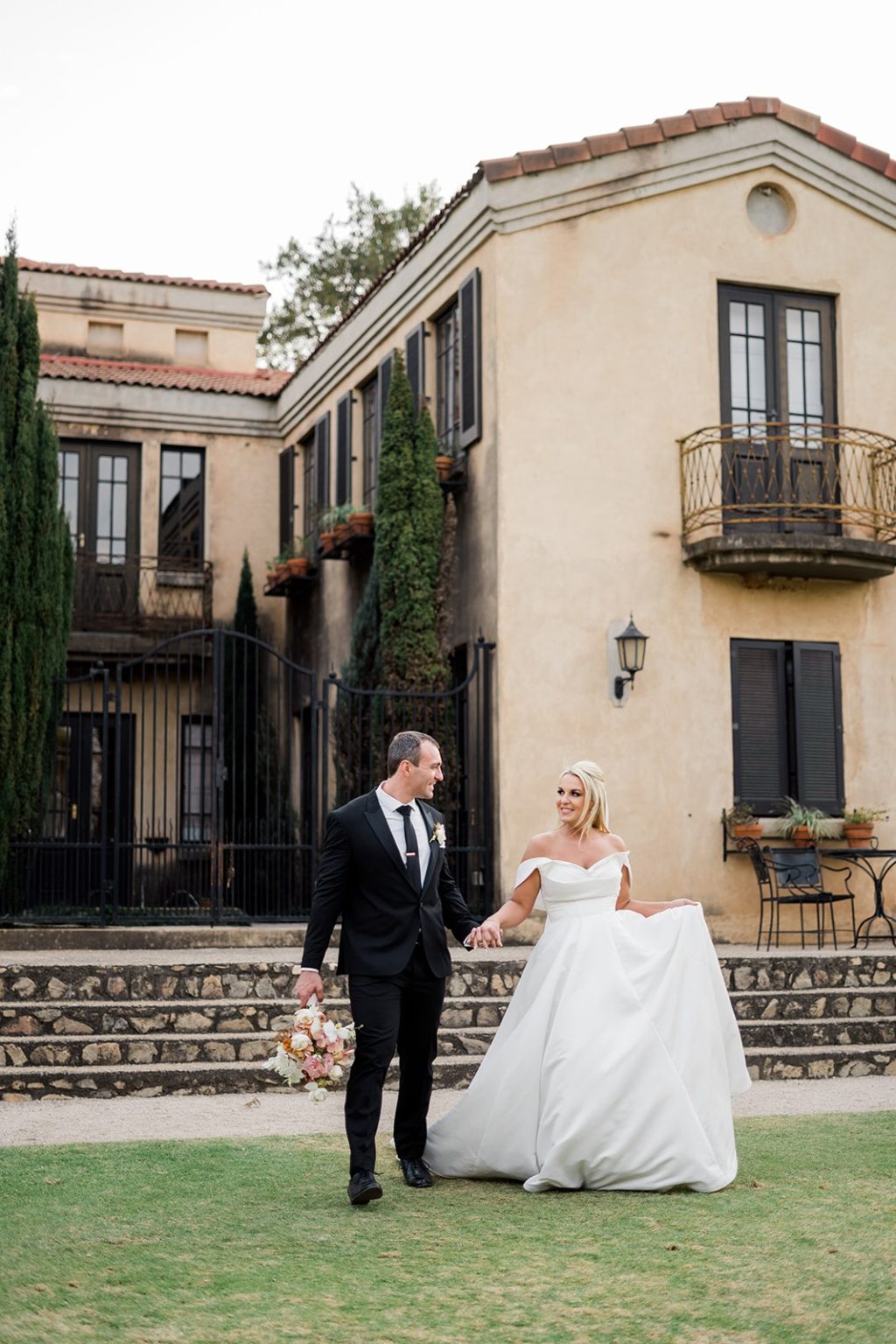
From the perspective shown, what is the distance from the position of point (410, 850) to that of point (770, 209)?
11.5 metres

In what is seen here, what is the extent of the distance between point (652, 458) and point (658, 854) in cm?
380

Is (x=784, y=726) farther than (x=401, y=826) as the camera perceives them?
Yes

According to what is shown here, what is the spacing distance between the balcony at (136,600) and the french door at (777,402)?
8099 mm

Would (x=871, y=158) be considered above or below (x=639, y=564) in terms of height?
above

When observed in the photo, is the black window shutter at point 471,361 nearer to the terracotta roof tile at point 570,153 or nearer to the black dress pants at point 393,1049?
the terracotta roof tile at point 570,153

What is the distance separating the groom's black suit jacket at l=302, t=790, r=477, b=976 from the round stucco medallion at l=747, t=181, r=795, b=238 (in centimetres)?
1119

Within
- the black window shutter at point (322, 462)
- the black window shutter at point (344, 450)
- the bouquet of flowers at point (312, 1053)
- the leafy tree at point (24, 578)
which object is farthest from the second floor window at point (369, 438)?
the bouquet of flowers at point (312, 1053)

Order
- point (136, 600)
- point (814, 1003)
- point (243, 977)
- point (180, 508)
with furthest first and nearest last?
point (180, 508)
point (136, 600)
point (814, 1003)
point (243, 977)

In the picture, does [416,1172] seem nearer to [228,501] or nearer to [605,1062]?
[605,1062]

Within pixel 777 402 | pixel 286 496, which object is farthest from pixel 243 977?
pixel 286 496

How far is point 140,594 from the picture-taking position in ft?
68.3

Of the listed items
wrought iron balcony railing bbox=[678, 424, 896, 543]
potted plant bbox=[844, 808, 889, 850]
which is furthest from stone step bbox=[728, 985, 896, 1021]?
wrought iron balcony railing bbox=[678, 424, 896, 543]

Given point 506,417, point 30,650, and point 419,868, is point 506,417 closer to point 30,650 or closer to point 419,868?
point 30,650

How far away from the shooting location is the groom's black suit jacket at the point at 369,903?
6492mm
